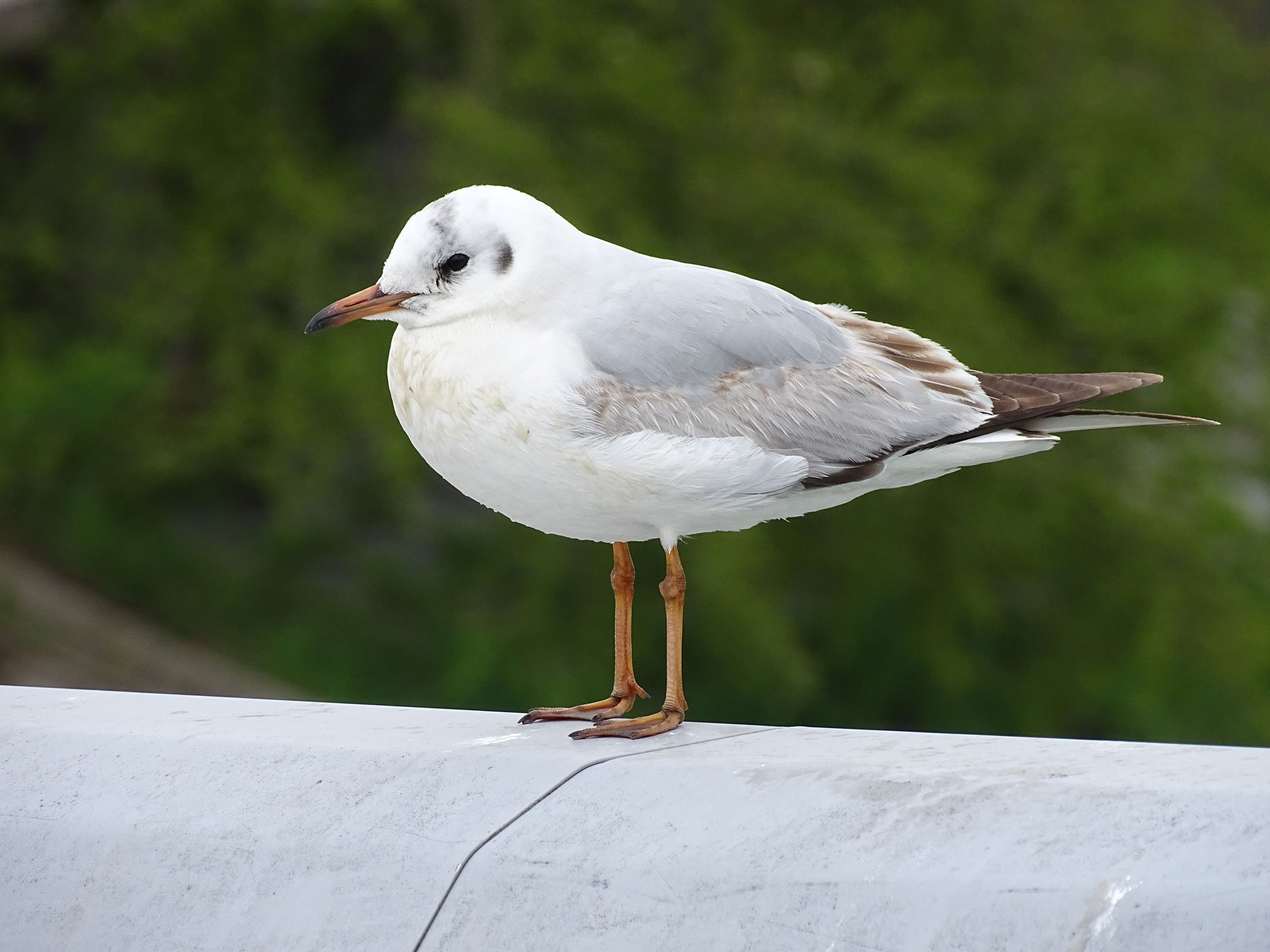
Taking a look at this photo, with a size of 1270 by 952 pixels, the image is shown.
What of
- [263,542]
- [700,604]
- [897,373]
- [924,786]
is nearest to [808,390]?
[897,373]

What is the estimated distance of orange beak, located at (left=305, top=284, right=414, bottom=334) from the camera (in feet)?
7.18

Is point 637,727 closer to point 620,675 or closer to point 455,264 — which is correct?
point 620,675

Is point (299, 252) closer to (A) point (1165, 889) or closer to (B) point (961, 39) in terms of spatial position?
(B) point (961, 39)

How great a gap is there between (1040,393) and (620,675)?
2.61ft

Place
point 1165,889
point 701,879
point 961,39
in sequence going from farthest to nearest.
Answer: point 961,39 < point 701,879 < point 1165,889

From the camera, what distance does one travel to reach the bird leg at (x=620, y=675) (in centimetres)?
240

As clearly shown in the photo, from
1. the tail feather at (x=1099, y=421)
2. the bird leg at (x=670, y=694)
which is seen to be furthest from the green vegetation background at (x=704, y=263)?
the tail feather at (x=1099, y=421)

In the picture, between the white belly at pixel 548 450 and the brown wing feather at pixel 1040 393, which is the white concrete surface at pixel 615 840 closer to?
the white belly at pixel 548 450

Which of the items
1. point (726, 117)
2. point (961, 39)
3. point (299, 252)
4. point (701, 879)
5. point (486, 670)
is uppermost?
point (961, 39)

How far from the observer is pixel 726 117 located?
5.62m

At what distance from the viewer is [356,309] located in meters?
2.19

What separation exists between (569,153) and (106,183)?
2326 mm

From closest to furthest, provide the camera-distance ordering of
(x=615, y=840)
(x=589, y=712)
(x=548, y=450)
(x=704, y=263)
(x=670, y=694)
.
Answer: (x=615, y=840) < (x=548, y=450) < (x=670, y=694) < (x=589, y=712) < (x=704, y=263)

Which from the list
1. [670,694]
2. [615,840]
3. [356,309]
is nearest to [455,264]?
[356,309]
